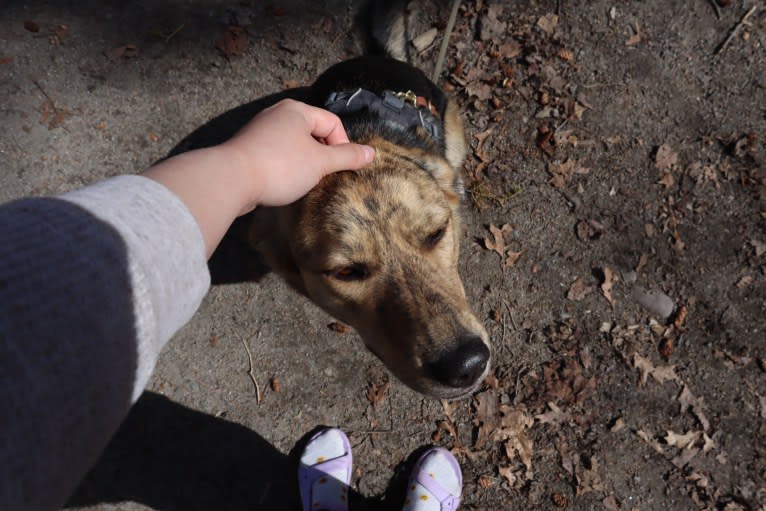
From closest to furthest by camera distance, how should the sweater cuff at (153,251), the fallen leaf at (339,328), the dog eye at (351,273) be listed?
the sweater cuff at (153,251), the dog eye at (351,273), the fallen leaf at (339,328)

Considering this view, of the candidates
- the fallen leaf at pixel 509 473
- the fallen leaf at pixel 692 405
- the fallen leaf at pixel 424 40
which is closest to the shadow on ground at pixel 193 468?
the fallen leaf at pixel 509 473

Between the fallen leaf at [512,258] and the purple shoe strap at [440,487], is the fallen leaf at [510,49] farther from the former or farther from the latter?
the purple shoe strap at [440,487]

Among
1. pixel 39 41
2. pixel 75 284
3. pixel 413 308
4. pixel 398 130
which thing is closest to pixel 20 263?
pixel 75 284

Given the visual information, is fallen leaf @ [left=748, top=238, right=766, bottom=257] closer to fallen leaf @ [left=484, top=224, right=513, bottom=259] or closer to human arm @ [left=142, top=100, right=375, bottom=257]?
fallen leaf @ [left=484, top=224, right=513, bottom=259]

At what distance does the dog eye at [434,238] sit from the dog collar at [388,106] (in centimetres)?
98

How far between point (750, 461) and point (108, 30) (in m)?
6.66

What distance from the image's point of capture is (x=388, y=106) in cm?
372

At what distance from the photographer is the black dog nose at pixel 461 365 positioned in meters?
2.58

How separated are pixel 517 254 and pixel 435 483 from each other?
2002 millimetres

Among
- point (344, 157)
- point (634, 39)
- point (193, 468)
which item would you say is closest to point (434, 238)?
point (344, 157)

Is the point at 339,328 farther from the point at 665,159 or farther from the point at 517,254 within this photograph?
the point at 665,159

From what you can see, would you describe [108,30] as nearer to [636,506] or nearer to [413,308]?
[413,308]

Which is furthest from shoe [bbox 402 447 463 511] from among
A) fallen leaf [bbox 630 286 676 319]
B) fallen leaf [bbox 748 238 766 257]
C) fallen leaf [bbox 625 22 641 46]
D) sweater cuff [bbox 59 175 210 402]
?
fallen leaf [bbox 625 22 641 46]

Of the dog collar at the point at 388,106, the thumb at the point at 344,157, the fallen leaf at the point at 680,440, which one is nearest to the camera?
the thumb at the point at 344,157
